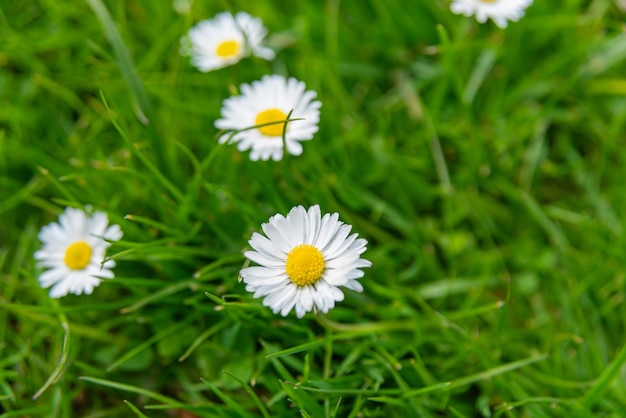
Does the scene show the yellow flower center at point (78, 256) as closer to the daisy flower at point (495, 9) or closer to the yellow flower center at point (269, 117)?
the yellow flower center at point (269, 117)

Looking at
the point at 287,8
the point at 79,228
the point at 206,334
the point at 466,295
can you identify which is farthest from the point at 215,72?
the point at 466,295

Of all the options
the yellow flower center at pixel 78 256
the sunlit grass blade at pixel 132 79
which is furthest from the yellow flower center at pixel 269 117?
the yellow flower center at pixel 78 256

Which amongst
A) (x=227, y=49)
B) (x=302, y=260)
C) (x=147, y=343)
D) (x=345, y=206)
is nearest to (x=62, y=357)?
(x=147, y=343)

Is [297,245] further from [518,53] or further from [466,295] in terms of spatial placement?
[518,53]

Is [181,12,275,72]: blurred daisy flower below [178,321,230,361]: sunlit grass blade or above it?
above

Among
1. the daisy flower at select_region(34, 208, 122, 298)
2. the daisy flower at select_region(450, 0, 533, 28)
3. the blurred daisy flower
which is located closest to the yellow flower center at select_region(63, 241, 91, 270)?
the daisy flower at select_region(34, 208, 122, 298)

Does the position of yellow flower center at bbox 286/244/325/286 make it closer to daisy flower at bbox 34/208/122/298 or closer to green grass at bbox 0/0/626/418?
green grass at bbox 0/0/626/418
